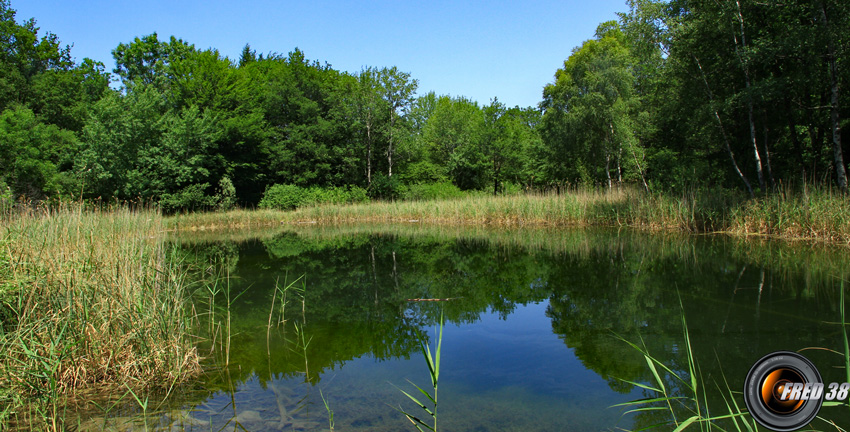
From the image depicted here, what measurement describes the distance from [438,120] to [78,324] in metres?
31.8

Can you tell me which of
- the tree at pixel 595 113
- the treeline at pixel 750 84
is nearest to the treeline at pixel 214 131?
the tree at pixel 595 113

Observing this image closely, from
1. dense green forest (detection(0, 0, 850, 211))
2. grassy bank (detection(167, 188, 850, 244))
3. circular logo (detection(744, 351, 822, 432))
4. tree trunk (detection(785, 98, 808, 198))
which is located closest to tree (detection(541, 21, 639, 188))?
dense green forest (detection(0, 0, 850, 211))

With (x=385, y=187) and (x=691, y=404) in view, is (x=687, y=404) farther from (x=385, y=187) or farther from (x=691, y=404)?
(x=385, y=187)

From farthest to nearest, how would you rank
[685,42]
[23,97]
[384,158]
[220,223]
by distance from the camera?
[384,158] < [23,97] < [220,223] < [685,42]

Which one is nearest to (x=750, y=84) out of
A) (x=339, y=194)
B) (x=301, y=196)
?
(x=339, y=194)

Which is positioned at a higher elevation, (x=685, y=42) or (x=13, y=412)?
(x=685, y=42)

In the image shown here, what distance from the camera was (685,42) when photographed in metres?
11.5

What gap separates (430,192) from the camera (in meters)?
28.9

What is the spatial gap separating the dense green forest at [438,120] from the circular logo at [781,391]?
806 cm

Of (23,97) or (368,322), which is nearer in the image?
(368,322)

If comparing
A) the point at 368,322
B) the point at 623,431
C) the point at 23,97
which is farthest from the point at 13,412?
the point at 23,97

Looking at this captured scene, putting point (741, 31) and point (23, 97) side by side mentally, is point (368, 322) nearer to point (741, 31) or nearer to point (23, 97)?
point (741, 31)

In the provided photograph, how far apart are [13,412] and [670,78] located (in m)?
14.4

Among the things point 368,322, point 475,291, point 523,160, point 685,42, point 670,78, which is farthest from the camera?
point 523,160
